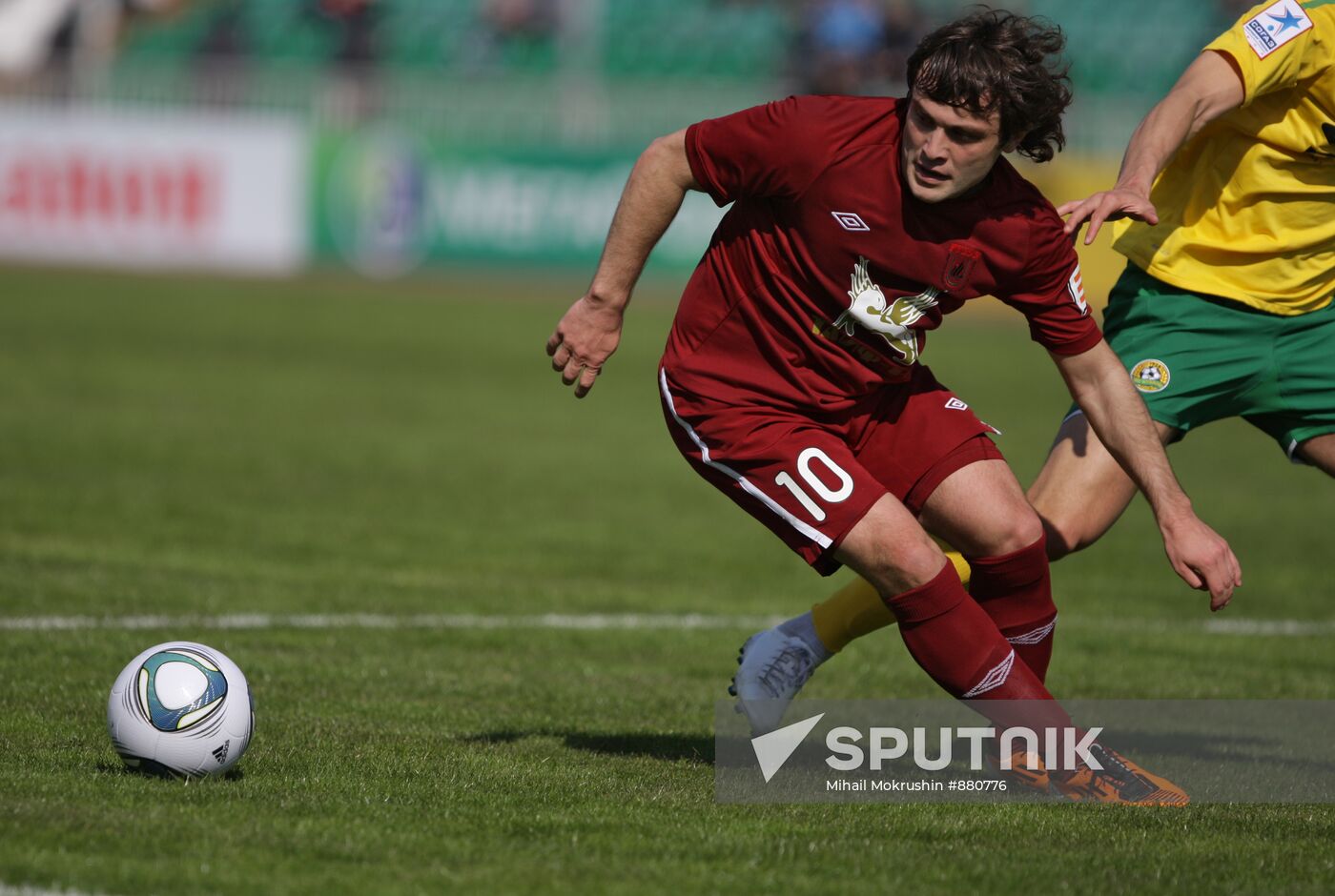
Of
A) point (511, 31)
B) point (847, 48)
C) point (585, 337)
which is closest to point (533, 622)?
point (585, 337)

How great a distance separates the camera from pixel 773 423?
480 centimetres

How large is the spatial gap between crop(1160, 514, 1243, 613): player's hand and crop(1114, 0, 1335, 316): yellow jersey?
1269 millimetres

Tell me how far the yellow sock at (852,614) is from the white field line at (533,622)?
206 centimetres

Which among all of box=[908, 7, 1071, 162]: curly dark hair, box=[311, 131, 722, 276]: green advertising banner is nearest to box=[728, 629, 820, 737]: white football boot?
box=[908, 7, 1071, 162]: curly dark hair

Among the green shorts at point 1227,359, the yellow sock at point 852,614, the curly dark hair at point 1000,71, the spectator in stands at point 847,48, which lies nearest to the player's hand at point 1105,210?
the curly dark hair at point 1000,71

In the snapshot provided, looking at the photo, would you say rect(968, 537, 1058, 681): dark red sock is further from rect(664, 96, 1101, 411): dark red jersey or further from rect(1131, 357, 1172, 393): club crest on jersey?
rect(1131, 357, 1172, 393): club crest on jersey

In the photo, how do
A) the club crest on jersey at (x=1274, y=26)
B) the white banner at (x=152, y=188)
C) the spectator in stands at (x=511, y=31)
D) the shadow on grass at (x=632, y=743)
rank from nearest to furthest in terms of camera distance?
the club crest on jersey at (x=1274, y=26) < the shadow on grass at (x=632, y=743) < the white banner at (x=152, y=188) < the spectator in stands at (x=511, y=31)

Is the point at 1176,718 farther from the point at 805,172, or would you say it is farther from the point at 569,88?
the point at 569,88

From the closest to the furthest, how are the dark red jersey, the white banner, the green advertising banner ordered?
the dark red jersey
the white banner
the green advertising banner

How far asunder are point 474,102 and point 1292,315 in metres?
20.9

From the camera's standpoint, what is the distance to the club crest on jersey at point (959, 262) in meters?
4.61

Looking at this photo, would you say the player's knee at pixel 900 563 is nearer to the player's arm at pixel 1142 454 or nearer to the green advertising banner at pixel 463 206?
the player's arm at pixel 1142 454

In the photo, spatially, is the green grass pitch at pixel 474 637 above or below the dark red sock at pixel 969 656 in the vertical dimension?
below

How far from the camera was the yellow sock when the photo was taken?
18.0 feet
